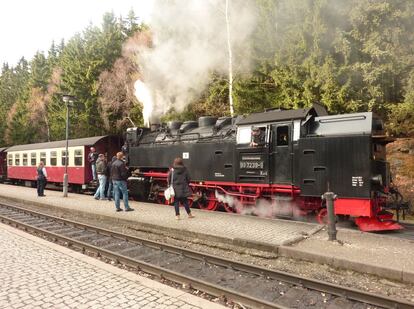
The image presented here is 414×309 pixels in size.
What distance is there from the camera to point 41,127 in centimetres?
4062

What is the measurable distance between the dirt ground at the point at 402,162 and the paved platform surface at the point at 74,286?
33.7 ft

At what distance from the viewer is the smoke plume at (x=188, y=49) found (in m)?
17.7

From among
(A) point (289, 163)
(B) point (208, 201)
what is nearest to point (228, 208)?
Answer: (B) point (208, 201)

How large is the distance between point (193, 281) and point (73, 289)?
1498mm

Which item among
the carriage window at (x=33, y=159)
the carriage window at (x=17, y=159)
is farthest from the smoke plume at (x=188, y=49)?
the carriage window at (x=17, y=159)

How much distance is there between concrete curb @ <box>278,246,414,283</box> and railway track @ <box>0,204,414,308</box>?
829 millimetres

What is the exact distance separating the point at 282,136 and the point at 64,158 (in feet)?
41.1

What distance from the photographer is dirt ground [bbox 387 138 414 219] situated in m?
12.2

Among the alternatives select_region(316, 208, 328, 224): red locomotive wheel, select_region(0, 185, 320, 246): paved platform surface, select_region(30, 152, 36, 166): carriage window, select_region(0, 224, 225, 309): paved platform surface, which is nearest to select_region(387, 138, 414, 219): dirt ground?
select_region(316, 208, 328, 224): red locomotive wheel

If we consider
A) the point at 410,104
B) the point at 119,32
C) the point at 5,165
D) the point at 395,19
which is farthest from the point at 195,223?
the point at 119,32

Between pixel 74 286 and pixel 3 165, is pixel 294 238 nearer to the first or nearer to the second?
pixel 74 286

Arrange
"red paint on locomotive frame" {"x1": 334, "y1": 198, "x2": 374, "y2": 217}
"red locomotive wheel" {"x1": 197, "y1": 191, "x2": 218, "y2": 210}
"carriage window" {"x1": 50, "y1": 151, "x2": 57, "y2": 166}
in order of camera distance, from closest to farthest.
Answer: "red paint on locomotive frame" {"x1": 334, "y1": 198, "x2": 374, "y2": 217} → "red locomotive wheel" {"x1": 197, "y1": 191, "x2": 218, "y2": 210} → "carriage window" {"x1": 50, "y1": 151, "x2": 57, "y2": 166}

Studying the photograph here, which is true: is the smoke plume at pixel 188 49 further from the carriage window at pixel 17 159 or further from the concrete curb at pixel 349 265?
the concrete curb at pixel 349 265

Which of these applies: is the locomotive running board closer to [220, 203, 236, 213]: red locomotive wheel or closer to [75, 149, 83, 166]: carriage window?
[220, 203, 236, 213]: red locomotive wheel
